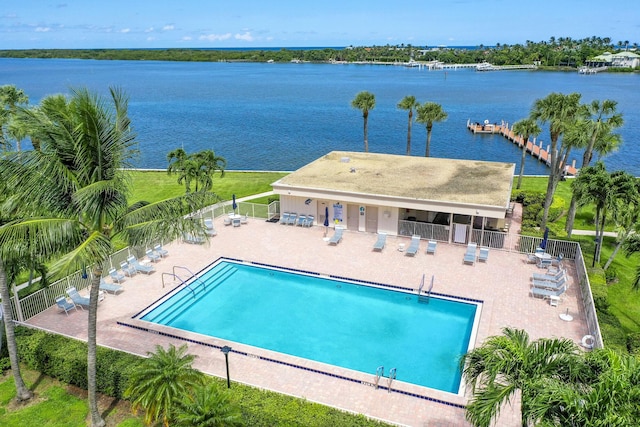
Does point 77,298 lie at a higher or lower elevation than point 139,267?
higher

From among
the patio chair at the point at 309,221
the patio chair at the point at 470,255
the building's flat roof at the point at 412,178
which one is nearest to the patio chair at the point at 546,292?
the patio chair at the point at 470,255

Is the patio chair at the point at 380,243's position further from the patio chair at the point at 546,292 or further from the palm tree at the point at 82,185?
the palm tree at the point at 82,185

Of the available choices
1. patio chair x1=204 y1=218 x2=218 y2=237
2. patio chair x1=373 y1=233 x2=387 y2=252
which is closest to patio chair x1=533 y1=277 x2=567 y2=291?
patio chair x1=373 y1=233 x2=387 y2=252

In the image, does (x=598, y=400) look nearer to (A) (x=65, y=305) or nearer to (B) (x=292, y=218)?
(A) (x=65, y=305)

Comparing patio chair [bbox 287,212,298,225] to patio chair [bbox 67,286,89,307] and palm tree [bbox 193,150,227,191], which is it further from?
patio chair [bbox 67,286,89,307]

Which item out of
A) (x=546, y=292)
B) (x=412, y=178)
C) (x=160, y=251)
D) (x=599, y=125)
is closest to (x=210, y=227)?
(x=160, y=251)

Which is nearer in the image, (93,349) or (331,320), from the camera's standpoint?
(93,349)
